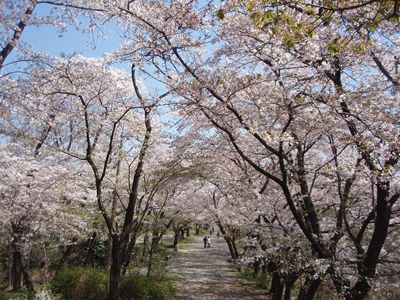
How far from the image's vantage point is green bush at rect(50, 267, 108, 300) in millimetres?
12023

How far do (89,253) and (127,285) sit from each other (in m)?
7.72

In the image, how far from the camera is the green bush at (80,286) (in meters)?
12.0

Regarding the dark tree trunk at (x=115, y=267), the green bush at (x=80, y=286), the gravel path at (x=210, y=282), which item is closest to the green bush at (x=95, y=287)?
the green bush at (x=80, y=286)

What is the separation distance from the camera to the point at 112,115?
9.55m

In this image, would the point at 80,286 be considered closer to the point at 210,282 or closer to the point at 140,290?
the point at 140,290

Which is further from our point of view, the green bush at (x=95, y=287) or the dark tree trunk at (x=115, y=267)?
the green bush at (x=95, y=287)

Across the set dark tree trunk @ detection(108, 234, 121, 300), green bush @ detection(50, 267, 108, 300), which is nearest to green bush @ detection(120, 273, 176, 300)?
green bush @ detection(50, 267, 108, 300)

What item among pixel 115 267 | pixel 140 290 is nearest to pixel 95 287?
pixel 140 290

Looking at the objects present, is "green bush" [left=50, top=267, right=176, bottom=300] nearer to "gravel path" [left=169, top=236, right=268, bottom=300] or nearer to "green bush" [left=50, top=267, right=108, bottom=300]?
"green bush" [left=50, top=267, right=108, bottom=300]

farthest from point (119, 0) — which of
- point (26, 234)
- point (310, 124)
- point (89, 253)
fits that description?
point (89, 253)

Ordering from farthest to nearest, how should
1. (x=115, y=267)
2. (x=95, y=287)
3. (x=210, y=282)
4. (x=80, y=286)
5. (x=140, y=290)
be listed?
(x=210, y=282) → (x=140, y=290) → (x=95, y=287) → (x=80, y=286) → (x=115, y=267)

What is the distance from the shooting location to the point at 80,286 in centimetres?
1215

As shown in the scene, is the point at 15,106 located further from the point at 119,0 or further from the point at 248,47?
the point at 248,47

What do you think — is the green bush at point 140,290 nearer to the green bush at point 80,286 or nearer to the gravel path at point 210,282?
the green bush at point 80,286
